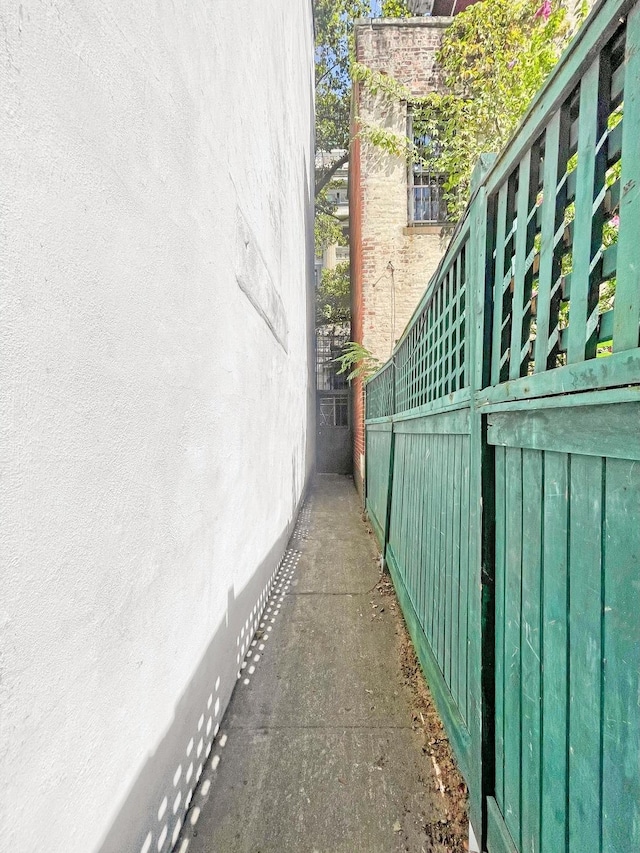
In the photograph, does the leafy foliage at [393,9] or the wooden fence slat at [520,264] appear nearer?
the wooden fence slat at [520,264]

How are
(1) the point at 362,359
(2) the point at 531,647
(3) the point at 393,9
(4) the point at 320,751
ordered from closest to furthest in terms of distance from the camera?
(2) the point at 531,647, (4) the point at 320,751, (1) the point at 362,359, (3) the point at 393,9

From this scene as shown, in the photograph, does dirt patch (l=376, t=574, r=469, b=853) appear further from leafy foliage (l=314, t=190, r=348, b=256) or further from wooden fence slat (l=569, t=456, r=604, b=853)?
leafy foliage (l=314, t=190, r=348, b=256)

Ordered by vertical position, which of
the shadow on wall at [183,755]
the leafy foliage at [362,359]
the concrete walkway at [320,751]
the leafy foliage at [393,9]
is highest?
the leafy foliage at [393,9]

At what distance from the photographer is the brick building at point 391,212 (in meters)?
6.82

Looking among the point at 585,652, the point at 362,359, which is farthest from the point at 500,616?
the point at 362,359

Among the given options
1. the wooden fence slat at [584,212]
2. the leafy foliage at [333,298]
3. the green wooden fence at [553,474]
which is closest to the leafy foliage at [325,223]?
the leafy foliage at [333,298]

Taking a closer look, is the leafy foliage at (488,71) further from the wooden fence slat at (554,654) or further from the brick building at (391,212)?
the wooden fence slat at (554,654)

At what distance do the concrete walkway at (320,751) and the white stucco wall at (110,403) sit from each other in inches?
8.7

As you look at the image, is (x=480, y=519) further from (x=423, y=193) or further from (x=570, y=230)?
(x=423, y=193)

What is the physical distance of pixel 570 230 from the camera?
90 cm

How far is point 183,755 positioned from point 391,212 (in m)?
7.75

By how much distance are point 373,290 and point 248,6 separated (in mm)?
4800

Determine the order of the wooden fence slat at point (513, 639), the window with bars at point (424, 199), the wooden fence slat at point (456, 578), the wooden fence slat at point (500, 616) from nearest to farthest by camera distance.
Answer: the wooden fence slat at point (513, 639) < the wooden fence slat at point (500, 616) < the wooden fence slat at point (456, 578) < the window with bars at point (424, 199)

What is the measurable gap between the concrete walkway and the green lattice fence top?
64.9 inches
